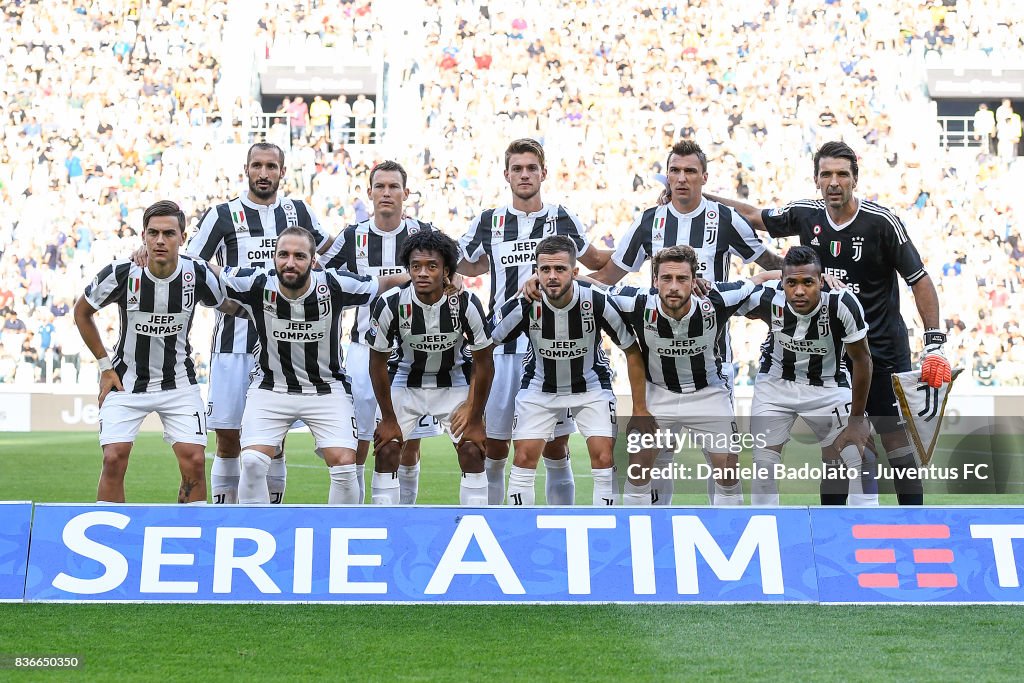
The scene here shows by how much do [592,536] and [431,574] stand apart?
62cm

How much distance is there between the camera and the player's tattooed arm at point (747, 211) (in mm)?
6139

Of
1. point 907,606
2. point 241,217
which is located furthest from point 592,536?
point 241,217

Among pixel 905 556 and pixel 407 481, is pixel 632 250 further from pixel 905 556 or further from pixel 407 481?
pixel 905 556

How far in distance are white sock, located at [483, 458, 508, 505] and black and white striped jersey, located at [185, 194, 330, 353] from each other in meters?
1.45

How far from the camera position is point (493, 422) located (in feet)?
20.5

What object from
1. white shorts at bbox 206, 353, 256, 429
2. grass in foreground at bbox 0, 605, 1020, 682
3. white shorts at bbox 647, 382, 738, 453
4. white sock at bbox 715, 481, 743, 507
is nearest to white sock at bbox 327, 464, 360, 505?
white shorts at bbox 206, 353, 256, 429

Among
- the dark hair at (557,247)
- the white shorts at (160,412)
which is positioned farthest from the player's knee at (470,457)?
the white shorts at (160,412)

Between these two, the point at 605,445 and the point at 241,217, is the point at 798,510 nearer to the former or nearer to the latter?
the point at 605,445

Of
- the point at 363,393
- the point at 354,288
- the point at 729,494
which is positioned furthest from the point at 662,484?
the point at 354,288

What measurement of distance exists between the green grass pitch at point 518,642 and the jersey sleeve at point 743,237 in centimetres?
225

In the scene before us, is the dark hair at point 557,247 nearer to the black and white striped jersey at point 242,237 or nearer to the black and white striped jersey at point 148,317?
the black and white striped jersey at point 242,237

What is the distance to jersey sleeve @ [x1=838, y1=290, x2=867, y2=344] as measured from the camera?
5.54 metres

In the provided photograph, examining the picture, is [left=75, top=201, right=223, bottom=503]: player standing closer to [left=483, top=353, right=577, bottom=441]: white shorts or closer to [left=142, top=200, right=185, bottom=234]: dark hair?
[left=142, top=200, right=185, bottom=234]: dark hair

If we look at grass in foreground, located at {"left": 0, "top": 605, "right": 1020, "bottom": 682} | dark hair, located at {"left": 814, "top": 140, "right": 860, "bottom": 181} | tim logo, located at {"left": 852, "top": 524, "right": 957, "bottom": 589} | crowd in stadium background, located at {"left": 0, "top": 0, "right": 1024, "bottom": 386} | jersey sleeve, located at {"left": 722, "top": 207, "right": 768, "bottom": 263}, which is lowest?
grass in foreground, located at {"left": 0, "top": 605, "right": 1020, "bottom": 682}
